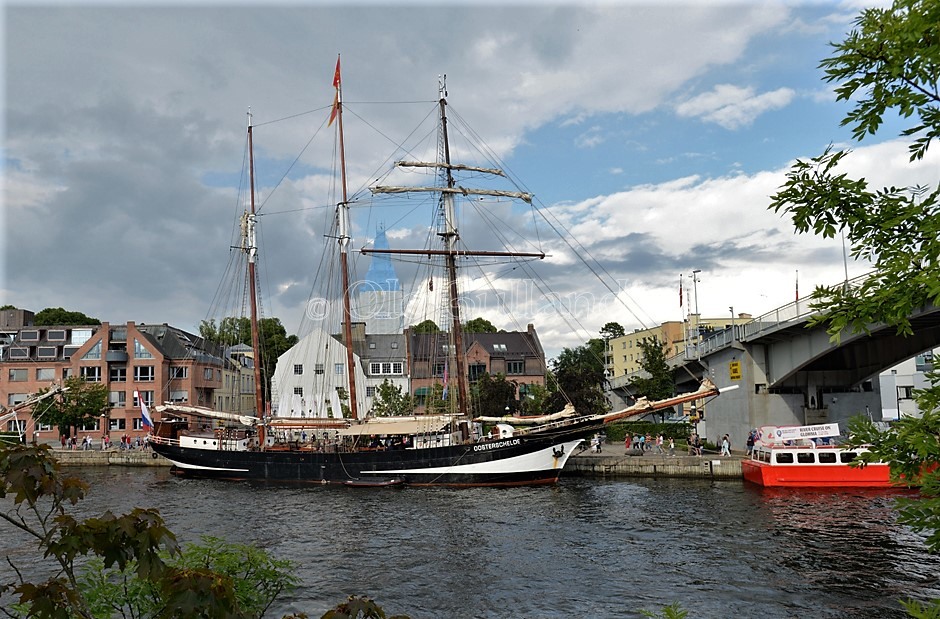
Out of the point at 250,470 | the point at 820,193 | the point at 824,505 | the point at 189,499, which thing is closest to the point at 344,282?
the point at 250,470

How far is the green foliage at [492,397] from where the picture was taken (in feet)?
215

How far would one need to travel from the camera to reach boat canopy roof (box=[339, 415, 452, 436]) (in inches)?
1766

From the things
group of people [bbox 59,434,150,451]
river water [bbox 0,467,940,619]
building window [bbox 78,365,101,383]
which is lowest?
river water [bbox 0,467,940,619]

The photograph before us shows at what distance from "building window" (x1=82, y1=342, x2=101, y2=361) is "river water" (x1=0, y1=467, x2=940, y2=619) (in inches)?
1553

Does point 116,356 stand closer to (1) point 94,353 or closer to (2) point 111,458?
(1) point 94,353

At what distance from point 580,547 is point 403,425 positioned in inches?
920

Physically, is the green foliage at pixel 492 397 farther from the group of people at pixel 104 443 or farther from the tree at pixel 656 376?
the group of people at pixel 104 443

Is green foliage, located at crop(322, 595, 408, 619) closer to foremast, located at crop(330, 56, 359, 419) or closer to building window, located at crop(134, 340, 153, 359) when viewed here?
foremast, located at crop(330, 56, 359, 419)

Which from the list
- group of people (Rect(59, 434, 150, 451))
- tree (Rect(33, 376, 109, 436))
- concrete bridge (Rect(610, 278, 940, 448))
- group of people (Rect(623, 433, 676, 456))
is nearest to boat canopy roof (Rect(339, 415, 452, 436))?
group of people (Rect(623, 433, 676, 456))

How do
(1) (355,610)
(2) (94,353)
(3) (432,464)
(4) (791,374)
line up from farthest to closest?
1. (2) (94,353)
2. (4) (791,374)
3. (3) (432,464)
4. (1) (355,610)

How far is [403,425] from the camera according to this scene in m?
45.4

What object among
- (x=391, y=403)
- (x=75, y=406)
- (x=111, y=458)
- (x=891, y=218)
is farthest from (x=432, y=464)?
(x=75, y=406)

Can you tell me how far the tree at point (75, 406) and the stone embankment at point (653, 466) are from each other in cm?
4632

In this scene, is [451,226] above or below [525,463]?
above
